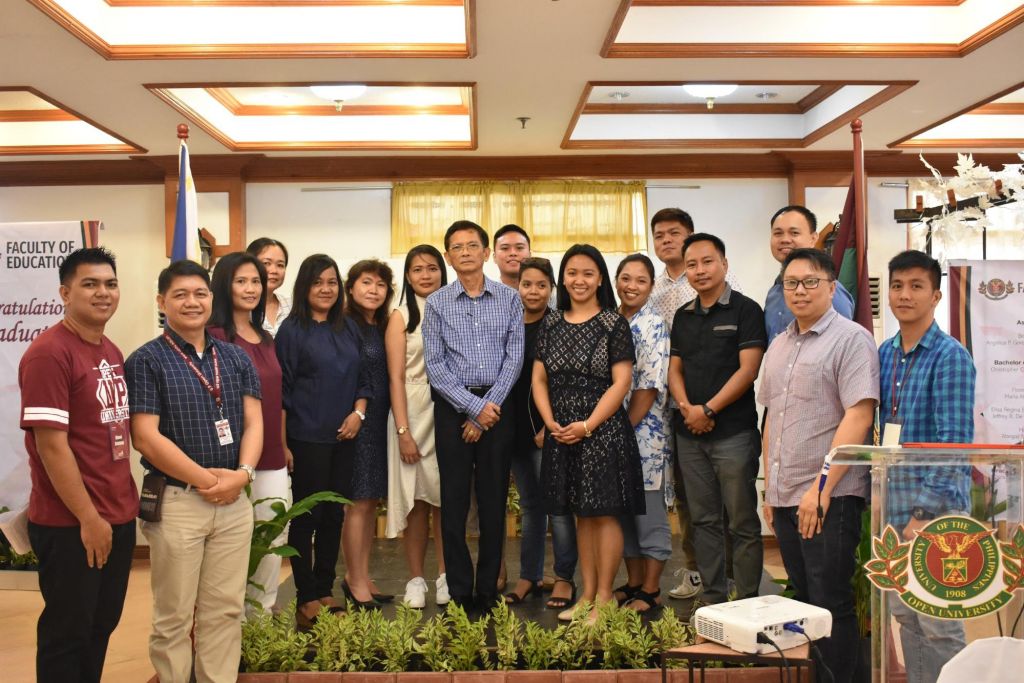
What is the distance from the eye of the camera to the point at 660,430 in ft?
12.5

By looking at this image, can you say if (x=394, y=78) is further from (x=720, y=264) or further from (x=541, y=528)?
(x=541, y=528)

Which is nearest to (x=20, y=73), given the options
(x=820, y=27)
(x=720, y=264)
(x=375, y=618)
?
(x=375, y=618)

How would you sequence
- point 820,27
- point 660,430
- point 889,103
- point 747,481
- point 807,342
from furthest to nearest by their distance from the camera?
point 889,103 → point 820,27 → point 660,430 → point 747,481 → point 807,342

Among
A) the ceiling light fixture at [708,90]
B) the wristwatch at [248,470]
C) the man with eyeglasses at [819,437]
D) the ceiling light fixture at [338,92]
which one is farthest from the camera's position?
the ceiling light fixture at [338,92]

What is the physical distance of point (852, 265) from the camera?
11.7ft

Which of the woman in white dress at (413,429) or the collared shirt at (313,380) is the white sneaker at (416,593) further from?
the collared shirt at (313,380)

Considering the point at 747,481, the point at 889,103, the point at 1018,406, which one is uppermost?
the point at 889,103

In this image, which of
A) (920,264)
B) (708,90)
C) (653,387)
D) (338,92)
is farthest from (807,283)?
(338,92)

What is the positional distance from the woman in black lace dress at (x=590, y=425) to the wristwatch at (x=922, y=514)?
1447 mm

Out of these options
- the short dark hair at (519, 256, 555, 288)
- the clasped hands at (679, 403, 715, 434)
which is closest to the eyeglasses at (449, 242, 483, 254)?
the short dark hair at (519, 256, 555, 288)

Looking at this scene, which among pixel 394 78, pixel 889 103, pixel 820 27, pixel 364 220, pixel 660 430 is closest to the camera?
pixel 660 430

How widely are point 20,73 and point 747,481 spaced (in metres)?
4.02

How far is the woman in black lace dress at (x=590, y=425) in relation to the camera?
3514 millimetres

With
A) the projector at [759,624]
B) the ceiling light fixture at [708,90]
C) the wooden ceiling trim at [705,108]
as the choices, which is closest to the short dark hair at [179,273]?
the projector at [759,624]
